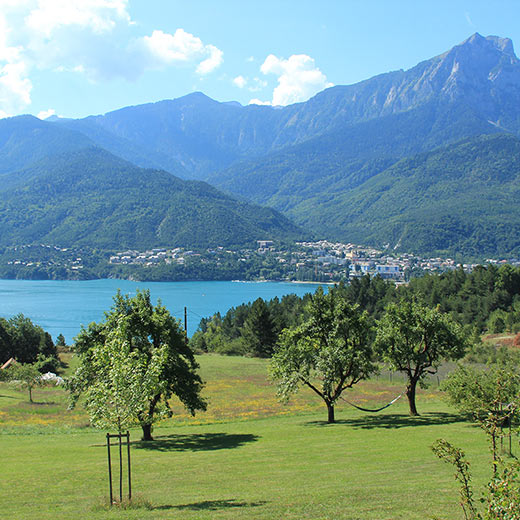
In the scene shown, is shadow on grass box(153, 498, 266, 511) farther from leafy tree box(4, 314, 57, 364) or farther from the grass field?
leafy tree box(4, 314, 57, 364)

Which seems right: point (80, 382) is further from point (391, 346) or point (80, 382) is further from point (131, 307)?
point (391, 346)

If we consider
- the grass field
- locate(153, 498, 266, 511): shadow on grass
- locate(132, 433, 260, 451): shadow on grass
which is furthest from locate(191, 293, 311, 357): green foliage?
locate(153, 498, 266, 511): shadow on grass

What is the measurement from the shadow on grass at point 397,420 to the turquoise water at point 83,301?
63.8 metres

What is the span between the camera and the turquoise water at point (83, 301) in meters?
110

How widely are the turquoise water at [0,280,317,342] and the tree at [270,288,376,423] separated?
63.5 meters

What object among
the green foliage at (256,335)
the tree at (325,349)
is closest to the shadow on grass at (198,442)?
the tree at (325,349)

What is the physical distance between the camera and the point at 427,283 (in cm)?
8712

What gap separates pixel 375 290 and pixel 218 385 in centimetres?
5198

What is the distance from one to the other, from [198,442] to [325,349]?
6498 millimetres

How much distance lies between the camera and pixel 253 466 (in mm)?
15336

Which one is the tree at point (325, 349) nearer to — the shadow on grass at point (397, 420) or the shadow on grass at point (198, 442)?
the shadow on grass at point (397, 420)

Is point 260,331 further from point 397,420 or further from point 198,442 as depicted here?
point 198,442

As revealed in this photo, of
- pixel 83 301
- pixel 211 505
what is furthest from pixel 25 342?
pixel 83 301

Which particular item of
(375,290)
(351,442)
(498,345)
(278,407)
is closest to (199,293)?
(375,290)
